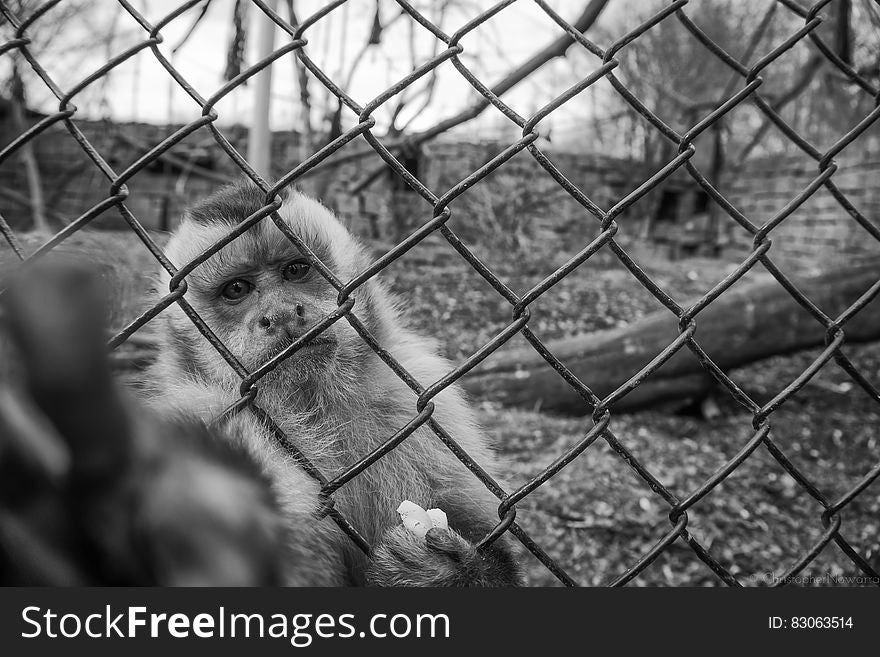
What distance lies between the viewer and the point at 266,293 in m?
2.15

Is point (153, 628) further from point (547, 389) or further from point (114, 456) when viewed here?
point (547, 389)

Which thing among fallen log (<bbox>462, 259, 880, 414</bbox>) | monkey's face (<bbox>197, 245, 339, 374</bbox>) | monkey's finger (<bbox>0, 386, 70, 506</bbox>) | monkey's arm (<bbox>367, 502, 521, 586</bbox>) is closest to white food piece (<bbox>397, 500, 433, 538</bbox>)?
monkey's arm (<bbox>367, 502, 521, 586</bbox>)

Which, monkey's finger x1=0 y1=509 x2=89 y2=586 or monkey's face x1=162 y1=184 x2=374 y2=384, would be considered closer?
monkey's finger x1=0 y1=509 x2=89 y2=586

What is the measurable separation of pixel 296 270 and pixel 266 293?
6.1 inches

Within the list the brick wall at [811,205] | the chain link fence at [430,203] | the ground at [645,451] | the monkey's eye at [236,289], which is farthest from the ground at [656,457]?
the brick wall at [811,205]

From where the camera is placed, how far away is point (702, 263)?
7938 millimetres

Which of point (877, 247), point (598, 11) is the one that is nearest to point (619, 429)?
point (598, 11)

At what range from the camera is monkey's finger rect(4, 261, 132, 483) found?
0.50 meters

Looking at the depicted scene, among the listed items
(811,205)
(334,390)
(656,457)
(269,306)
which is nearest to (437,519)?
(334,390)

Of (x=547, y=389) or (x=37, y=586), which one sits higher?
(x=547, y=389)

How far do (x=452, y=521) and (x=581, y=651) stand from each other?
0.91 metres

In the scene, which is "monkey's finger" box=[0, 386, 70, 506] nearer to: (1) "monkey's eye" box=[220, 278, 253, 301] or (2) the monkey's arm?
(2) the monkey's arm

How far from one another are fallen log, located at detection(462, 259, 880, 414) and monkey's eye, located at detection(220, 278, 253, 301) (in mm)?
1905

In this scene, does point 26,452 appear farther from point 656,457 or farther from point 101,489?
point 656,457
